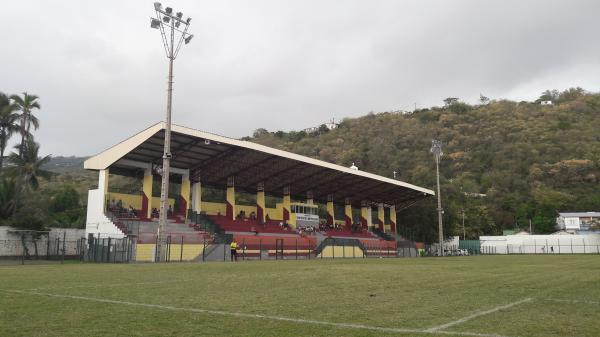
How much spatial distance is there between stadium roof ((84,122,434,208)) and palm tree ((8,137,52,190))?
1176 cm

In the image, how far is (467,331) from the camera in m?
6.00

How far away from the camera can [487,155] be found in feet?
368

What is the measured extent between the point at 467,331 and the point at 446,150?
386 ft

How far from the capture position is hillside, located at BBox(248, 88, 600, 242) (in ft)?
298

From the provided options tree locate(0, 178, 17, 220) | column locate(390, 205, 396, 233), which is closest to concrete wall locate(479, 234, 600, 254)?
column locate(390, 205, 396, 233)

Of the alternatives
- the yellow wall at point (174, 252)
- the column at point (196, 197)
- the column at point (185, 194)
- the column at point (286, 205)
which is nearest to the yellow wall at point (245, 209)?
the column at point (286, 205)

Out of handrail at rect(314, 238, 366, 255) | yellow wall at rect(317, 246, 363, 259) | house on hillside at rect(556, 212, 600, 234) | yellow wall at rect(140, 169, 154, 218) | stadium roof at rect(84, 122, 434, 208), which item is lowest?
yellow wall at rect(317, 246, 363, 259)

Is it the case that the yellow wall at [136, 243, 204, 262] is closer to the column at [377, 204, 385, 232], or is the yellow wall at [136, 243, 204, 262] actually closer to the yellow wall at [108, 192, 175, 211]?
the yellow wall at [108, 192, 175, 211]

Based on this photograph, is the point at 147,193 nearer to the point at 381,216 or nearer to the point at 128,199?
the point at 128,199

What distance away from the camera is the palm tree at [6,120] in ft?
157

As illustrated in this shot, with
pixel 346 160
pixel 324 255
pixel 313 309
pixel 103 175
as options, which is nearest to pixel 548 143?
pixel 346 160

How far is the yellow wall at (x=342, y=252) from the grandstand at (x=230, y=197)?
0.10m

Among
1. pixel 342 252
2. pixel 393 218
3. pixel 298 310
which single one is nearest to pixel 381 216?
pixel 393 218

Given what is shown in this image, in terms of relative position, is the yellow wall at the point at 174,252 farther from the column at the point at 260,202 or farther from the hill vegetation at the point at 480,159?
the hill vegetation at the point at 480,159
